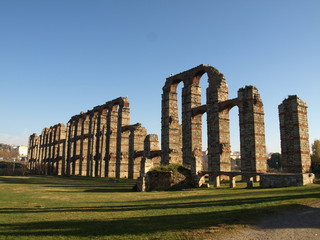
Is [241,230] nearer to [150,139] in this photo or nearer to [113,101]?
[150,139]

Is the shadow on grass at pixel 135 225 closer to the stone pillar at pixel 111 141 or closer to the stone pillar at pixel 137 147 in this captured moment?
the stone pillar at pixel 137 147

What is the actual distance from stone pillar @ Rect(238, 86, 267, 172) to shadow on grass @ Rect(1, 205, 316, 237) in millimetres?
16452

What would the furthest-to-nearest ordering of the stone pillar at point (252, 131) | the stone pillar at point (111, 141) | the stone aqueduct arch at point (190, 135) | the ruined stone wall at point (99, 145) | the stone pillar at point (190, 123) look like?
the stone pillar at point (111, 141)
the ruined stone wall at point (99, 145)
the stone pillar at point (190, 123)
the stone pillar at point (252, 131)
the stone aqueduct arch at point (190, 135)

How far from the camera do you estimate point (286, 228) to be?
760 centimetres

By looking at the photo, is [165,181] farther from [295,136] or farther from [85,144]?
[85,144]

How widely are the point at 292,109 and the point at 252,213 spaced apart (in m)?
18.6

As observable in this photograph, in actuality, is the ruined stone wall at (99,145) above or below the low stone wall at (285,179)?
above

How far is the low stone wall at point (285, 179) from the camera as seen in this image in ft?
55.5

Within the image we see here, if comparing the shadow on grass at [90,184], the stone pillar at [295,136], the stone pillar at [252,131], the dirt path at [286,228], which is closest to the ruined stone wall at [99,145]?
the shadow on grass at [90,184]

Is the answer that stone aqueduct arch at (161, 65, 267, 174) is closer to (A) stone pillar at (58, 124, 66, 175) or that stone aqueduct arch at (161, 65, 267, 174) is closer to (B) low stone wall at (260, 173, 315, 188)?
(B) low stone wall at (260, 173, 315, 188)

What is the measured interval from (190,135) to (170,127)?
115 inches

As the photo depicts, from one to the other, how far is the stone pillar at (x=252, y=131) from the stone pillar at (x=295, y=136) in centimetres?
194

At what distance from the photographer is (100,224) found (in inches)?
336

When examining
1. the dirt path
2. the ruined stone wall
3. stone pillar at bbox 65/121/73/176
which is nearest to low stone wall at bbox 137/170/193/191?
the dirt path
